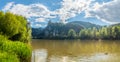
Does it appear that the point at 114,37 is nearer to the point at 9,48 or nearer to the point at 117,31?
the point at 117,31

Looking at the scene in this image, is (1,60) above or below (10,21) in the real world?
below

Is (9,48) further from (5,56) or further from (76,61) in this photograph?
(76,61)

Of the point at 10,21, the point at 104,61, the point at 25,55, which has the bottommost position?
the point at 104,61

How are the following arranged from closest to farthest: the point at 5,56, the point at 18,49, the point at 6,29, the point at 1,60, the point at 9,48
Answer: the point at 1,60
the point at 5,56
the point at 9,48
the point at 18,49
the point at 6,29

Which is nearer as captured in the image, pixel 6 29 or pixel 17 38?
pixel 6 29

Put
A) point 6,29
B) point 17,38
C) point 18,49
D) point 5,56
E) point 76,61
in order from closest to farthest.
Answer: point 5,56, point 18,49, point 6,29, point 17,38, point 76,61

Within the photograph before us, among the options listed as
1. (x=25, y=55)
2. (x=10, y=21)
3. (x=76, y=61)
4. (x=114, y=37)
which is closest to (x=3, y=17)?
(x=10, y=21)

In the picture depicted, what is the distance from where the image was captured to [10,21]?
154ft

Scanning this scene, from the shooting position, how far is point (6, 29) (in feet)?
147

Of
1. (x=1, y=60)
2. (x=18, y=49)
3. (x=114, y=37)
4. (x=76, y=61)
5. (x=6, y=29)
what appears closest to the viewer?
(x=1, y=60)

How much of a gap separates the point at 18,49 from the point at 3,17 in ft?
71.7

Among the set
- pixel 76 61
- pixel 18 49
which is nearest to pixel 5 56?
pixel 18 49

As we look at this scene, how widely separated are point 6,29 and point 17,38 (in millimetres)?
3834

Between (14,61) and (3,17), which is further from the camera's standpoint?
(3,17)
